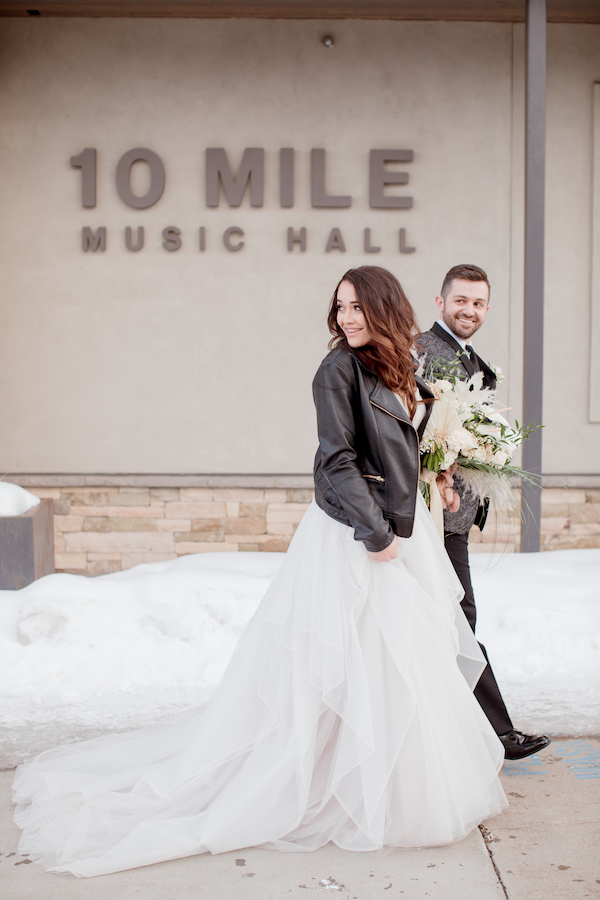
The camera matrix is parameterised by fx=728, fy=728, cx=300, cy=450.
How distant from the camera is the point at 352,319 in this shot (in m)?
2.23

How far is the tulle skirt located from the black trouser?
0.32m

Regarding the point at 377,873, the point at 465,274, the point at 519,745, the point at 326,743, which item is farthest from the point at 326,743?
the point at 465,274

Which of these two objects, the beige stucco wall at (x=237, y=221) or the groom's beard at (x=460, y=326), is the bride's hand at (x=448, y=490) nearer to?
the groom's beard at (x=460, y=326)

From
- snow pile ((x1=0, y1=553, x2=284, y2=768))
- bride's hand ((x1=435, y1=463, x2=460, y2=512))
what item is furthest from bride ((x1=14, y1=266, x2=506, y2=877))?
snow pile ((x1=0, y1=553, x2=284, y2=768))

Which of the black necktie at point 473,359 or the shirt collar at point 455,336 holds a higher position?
the shirt collar at point 455,336

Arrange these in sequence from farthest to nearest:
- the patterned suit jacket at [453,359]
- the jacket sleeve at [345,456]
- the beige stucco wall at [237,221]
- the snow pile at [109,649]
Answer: the beige stucco wall at [237,221] < the snow pile at [109,649] < the patterned suit jacket at [453,359] < the jacket sleeve at [345,456]

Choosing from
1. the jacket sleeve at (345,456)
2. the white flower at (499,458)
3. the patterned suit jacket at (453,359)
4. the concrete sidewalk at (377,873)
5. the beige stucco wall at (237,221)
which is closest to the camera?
the concrete sidewalk at (377,873)

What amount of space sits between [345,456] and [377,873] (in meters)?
1.22

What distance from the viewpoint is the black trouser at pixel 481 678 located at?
2734 mm

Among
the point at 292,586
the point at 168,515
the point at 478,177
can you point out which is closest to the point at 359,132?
the point at 478,177

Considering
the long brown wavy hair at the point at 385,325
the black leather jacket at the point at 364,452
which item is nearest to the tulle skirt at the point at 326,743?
the black leather jacket at the point at 364,452

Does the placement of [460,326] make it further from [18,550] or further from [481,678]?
[18,550]

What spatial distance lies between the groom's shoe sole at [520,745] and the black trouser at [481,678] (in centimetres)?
3

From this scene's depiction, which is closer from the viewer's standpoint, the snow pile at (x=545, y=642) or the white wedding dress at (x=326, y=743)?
the white wedding dress at (x=326, y=743)
